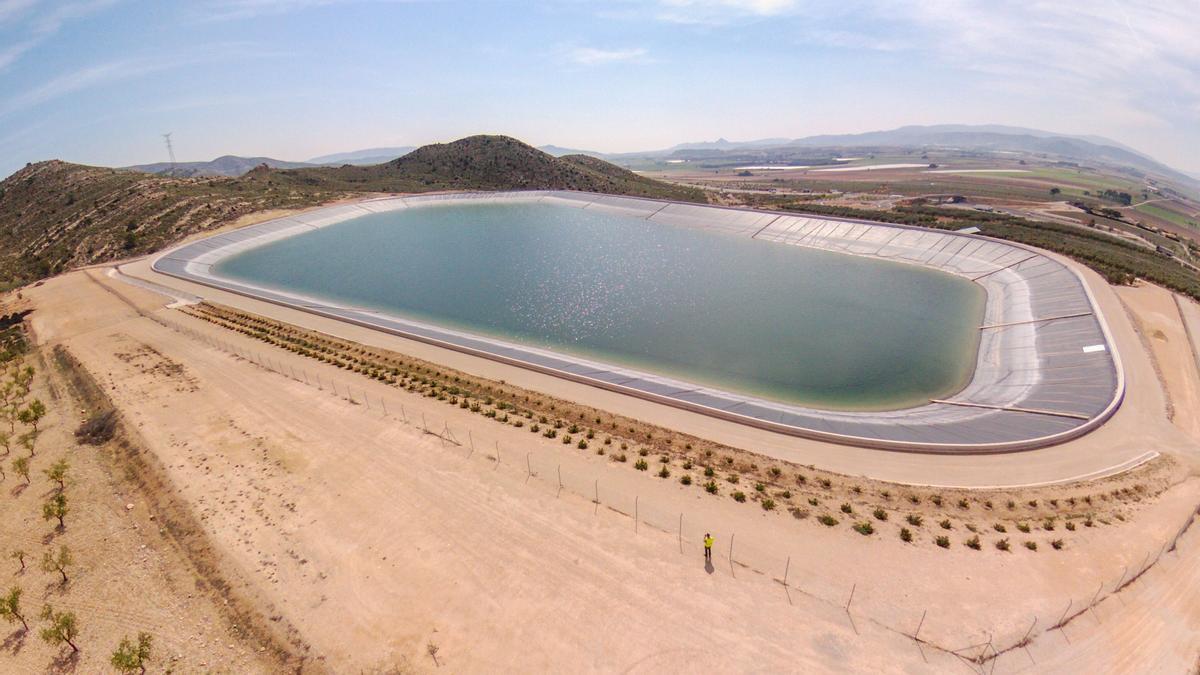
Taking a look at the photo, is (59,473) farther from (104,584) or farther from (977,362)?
(977,362)

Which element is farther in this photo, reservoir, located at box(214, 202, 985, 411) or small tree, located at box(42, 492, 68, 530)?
reservoir, located at box(214, 202, 985, 411)

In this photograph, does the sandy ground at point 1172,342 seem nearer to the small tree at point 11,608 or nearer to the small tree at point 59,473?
the small tree at point 11,608

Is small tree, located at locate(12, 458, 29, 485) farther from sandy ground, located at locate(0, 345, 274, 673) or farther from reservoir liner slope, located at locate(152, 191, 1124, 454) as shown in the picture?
reservoir liner slope, located at locate(152, 191, 1124, 454)

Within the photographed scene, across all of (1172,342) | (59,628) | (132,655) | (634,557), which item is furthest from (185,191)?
(1172,342)

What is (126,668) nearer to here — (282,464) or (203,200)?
(282,464)

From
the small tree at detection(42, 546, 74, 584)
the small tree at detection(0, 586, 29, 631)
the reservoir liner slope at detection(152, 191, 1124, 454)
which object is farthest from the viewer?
the reservoir liner slope at detection(152, 191, 1124, 454)

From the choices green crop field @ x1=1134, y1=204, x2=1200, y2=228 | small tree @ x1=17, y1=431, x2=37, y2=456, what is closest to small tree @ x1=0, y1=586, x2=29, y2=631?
small tree @ x1=17, y1=431, x2=37, y2=456
